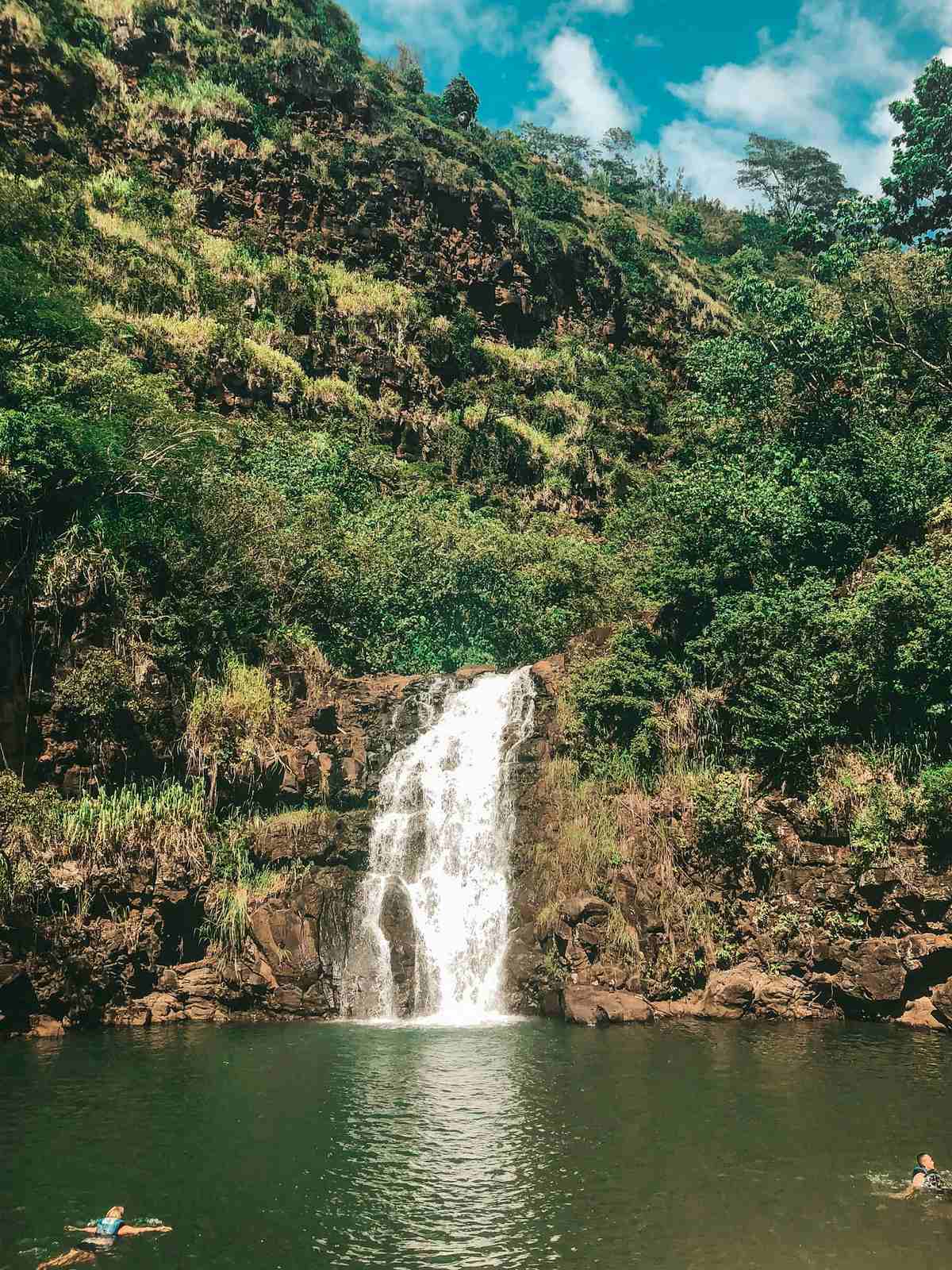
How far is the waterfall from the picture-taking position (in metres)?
22.5

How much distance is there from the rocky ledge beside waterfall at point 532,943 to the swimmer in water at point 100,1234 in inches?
418

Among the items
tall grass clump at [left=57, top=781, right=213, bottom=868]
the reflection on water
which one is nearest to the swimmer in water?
the reflection on water

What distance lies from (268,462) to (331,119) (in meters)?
38.2

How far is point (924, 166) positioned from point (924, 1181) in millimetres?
50116

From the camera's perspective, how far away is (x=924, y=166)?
4772cm

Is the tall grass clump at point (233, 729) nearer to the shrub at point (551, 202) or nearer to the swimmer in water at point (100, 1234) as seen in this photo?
the swimmer in water at point (100, 1234)

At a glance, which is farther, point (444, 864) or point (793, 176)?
point (793, 176)

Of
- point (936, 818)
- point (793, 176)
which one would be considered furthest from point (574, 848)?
point (793, 176)

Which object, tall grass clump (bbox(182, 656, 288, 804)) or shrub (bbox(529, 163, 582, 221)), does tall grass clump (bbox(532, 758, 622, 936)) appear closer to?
tall grass clump (bbox(182, 656, 288, 804))

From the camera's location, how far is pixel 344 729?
28.7 m

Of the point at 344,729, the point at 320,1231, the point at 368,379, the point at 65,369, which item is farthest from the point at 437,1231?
the point at 368,379

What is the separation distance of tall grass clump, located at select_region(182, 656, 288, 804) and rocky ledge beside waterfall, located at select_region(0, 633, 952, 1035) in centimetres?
169

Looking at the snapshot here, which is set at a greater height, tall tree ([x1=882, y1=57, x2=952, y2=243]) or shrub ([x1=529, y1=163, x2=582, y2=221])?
shrub ([x1=529, y1=163, x2=582, y2=221])

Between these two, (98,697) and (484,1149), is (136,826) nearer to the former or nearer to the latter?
(98,697)
